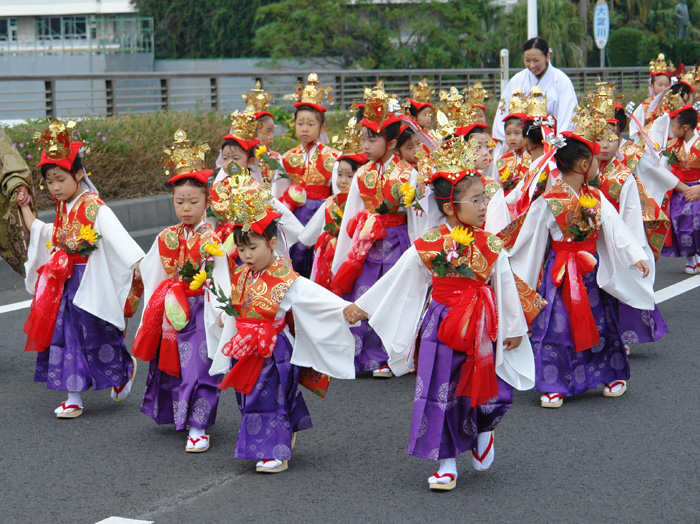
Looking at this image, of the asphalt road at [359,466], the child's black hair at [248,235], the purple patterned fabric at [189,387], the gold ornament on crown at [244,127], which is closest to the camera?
the asphalt road at [359,466]

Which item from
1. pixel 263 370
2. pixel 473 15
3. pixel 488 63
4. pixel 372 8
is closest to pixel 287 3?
pixel 372 8

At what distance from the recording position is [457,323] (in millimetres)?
4617

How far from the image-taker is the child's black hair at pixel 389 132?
6.62 m

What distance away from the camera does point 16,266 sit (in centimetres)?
668

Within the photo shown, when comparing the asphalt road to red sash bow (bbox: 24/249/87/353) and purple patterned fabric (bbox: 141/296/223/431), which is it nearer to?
purple patterned fabric (bbox: 141/296/223/431)

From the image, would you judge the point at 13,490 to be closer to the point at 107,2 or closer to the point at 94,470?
the point at 94,470

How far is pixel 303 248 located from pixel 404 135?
1.84m

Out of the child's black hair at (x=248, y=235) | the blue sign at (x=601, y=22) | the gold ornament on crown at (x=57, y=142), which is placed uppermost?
the blue sign at (x=601, y=22)

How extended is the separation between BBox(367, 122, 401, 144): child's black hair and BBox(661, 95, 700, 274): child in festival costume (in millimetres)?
4137

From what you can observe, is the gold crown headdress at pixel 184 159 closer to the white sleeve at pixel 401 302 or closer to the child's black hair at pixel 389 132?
the white sleeve at pixel 401 302

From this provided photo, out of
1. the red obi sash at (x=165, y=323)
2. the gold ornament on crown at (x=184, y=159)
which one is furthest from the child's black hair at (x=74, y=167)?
the red obi sash at (x=165, y=323)

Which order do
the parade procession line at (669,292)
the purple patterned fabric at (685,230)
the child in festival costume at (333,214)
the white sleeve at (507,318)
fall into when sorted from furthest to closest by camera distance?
1. the purple patterned fabric at (685,230)
2. the parade procession line at (669,292)
3. the child in festival costume at (333,214)
4. the white sleeve at (507,318)

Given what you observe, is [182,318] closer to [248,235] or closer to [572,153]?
[248,235]

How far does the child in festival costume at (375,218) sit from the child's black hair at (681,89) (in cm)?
466
